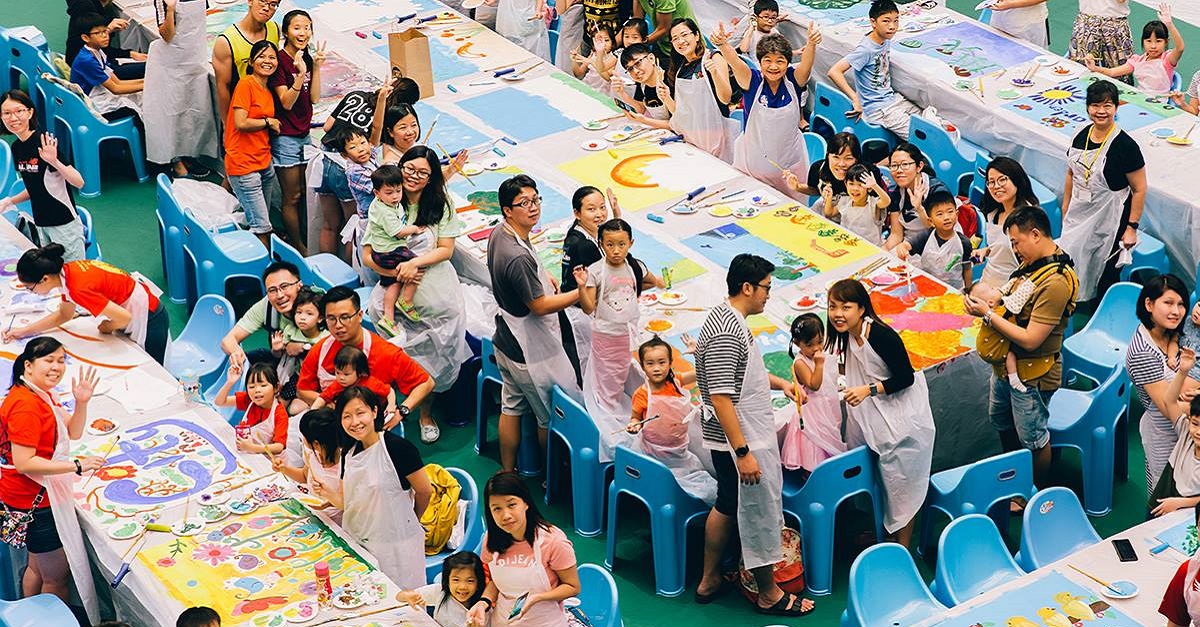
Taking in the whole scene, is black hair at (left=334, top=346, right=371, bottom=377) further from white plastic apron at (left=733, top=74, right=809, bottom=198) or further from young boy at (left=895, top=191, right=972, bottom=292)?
white plastic apron at (left=733, top=74, right=809, bottom=198)

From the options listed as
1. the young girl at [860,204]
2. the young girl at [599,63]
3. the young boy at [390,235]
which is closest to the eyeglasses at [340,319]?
the young boy at [390,235]

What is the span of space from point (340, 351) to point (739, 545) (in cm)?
195

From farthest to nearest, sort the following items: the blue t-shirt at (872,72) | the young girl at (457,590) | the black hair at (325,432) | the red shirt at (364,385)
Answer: the blue t-shirt at (872,72)
the red shirt at (364,385)
the black hair at (325,432)
the young girl at (457,590)

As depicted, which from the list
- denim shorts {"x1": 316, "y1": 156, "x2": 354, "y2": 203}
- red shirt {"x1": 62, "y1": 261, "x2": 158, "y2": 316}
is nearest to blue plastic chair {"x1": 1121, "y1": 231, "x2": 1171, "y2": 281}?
denim shorts {"x1": 316, "y1": 156, "x2": 354, "y2": 203}

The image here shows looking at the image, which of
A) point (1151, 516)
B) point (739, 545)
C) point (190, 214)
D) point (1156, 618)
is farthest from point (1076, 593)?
point (190, 214)

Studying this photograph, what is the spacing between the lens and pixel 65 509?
6949 millimetres

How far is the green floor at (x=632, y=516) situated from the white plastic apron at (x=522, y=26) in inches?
102

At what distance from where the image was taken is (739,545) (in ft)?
25.0

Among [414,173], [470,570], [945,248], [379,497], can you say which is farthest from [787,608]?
[414,173]

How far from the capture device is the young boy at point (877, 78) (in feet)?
33.7

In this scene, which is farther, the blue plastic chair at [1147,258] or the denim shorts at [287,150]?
the denim shorts at [287,150]

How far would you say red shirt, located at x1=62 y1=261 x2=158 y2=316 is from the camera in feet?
26.3

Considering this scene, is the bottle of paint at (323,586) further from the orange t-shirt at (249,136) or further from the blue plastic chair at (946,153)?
the blue plastic chair at (946,153)

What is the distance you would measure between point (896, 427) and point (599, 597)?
160 centimetres
